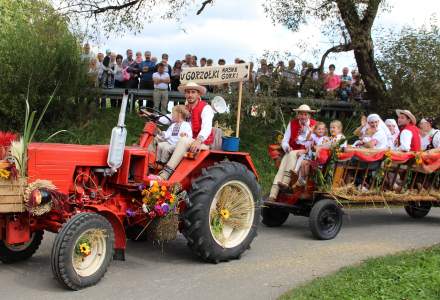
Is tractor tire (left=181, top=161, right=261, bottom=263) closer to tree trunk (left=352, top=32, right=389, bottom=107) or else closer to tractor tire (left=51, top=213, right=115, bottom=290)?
tractor tire (left=51, top=213, right=115, bottom=290)

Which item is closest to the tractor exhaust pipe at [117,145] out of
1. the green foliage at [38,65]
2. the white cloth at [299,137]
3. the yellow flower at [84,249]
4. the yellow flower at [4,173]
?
the yellow flower at [84,249]

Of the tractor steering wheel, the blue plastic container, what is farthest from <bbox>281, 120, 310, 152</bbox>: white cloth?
the tractor steering wheel

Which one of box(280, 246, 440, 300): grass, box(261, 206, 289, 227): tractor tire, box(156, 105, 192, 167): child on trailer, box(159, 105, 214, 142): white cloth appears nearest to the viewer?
box(280, 246, 440, 300): grass

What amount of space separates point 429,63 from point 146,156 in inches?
433

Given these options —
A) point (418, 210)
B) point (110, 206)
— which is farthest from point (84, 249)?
point (418, 210)

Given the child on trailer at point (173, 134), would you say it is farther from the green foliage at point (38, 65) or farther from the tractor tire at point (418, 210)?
the green foliage at point (38, 65)

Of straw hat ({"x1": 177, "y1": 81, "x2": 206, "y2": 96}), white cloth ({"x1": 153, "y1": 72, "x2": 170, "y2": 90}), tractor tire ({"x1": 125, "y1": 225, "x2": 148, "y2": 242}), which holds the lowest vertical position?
tractor tire ({"x1": 125, "y1": 225, "x2": 148, "y2": 242})

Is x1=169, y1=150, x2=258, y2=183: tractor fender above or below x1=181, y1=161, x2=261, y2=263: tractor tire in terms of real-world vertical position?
above

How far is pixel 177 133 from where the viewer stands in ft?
23.6

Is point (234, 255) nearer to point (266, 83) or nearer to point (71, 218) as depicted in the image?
point (71, 218)

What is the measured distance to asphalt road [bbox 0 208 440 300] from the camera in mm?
5521

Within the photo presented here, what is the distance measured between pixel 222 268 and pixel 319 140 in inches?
131

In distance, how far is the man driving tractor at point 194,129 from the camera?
6.66 meters

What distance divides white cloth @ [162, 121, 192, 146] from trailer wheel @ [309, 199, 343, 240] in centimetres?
220
